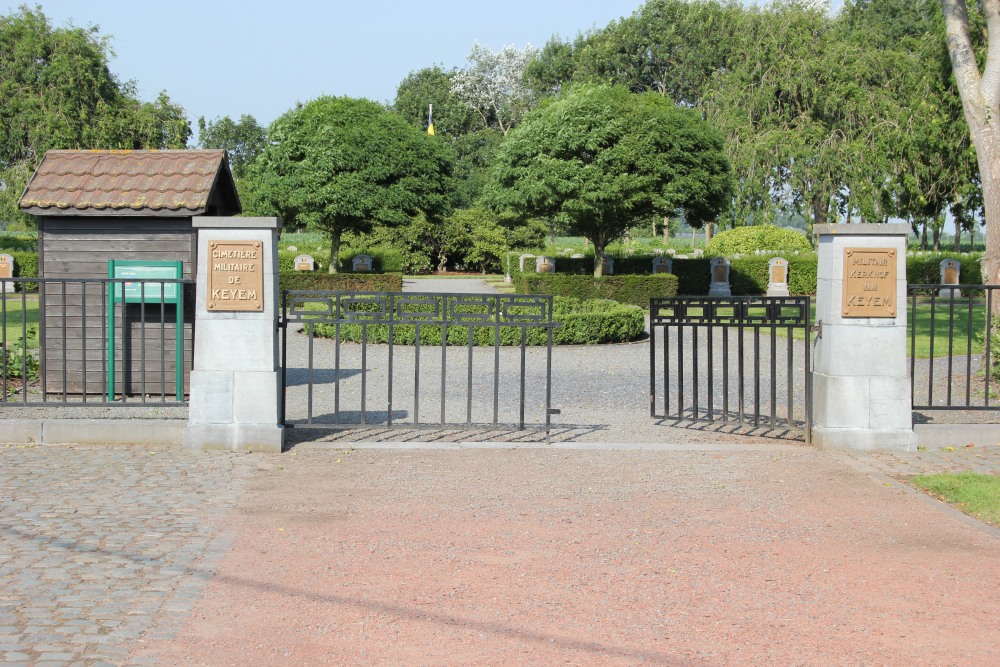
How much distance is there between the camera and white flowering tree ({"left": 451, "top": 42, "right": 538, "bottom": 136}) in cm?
7225

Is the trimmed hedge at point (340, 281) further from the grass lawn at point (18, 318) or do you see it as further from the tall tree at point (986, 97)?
the tall tree at point (986, 97)

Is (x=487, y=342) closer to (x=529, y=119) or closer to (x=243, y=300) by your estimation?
(x=243, y=300)

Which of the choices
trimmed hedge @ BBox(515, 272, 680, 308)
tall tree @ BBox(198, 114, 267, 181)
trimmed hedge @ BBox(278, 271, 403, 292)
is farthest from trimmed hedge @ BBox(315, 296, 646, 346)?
tall tree @ BBox(198, 114, 267, 181)

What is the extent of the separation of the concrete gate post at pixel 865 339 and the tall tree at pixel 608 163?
874 inches

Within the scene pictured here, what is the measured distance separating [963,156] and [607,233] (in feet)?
40.1

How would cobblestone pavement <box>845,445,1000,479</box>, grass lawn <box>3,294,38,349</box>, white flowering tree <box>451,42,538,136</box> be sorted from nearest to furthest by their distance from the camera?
cobblestone pavement <box>845,445,1000,479</box> < grass lawn <box>3,294,38,349</box> < white flowering tree <box>451,42,538,136</box>

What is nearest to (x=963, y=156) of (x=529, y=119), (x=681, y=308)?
(x=529, y=119)

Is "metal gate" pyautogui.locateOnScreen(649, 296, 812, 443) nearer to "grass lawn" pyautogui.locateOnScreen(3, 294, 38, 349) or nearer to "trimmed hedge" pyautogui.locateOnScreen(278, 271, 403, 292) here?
"grass lawn" pyautogui.locateOnScreen(3, 294, 38, 349)

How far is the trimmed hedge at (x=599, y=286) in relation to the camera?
29328 millimetres

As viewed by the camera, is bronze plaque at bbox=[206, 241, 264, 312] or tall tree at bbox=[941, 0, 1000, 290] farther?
tall tree at bbox=[941, 0, 1000, 290]

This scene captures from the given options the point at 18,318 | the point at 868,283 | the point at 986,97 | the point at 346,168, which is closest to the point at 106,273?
the point at 868,283

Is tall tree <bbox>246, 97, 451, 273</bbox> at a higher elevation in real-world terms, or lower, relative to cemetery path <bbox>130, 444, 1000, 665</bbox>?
higher

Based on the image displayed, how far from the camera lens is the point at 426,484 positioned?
277 inches

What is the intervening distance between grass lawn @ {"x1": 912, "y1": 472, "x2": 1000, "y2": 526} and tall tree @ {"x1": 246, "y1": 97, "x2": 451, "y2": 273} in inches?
1082
